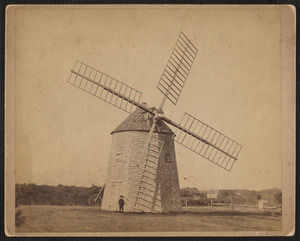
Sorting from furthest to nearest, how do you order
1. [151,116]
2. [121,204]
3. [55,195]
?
1. [151,116]
2. [121,204]
3. [55,195]

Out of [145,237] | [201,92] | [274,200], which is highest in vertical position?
[201,92]

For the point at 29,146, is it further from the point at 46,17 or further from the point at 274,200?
the point at 274,200

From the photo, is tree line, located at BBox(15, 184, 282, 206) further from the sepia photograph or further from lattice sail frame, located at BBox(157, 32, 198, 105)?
lattice sail frame, located at BBox(157, 32, 198, 105)

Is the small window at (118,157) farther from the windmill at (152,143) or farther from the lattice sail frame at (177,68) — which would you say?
the lattice sail frame at (177,68)

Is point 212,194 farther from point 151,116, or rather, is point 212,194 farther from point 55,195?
point 55,195

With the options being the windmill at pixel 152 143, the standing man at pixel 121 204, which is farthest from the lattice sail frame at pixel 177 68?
the standing man at pixel 121 204

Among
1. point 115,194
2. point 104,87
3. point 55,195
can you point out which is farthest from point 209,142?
point 55,195

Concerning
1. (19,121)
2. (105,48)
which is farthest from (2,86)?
(105,48)
